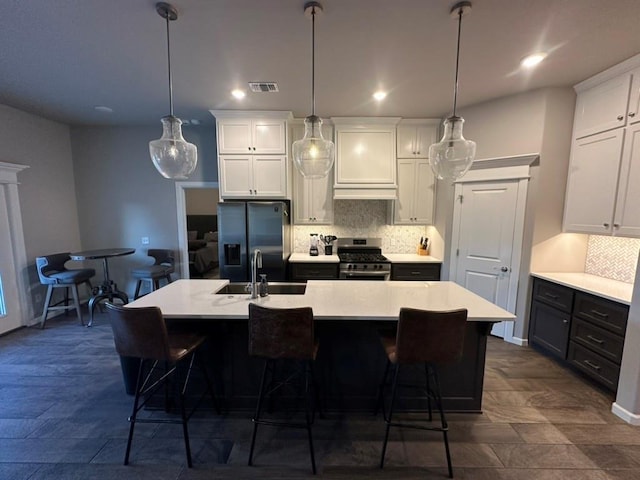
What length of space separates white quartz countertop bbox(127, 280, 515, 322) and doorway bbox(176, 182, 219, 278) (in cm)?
209

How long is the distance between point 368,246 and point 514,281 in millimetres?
1900

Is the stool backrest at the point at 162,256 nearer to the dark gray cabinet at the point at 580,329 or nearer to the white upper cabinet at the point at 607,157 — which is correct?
the dark gray cabinet at the point at 580,329

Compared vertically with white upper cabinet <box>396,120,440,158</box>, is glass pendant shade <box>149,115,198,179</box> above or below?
below

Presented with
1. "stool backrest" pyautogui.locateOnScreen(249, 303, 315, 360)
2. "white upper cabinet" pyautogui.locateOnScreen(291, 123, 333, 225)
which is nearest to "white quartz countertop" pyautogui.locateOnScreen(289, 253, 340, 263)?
"white upper cabinet" pyautogui.locateOnScreen(291, 123, 333, 225)

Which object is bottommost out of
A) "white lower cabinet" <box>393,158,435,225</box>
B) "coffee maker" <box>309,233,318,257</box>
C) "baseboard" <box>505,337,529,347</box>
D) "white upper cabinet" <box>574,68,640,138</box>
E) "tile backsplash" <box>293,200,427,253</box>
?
"baseboard" <box>505,337,529,347</box>

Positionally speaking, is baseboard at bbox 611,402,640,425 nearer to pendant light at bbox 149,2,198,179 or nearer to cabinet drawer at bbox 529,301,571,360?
cabinet drawer at bbox 529,301,571,360

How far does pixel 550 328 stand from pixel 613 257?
946 mm

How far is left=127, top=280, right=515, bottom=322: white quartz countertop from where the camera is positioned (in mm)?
1843

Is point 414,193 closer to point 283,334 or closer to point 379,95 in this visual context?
point 379,95

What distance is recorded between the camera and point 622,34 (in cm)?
202

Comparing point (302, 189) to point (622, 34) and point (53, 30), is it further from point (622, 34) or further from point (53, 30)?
point (622, 34)

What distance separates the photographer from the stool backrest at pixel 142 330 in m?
1.66

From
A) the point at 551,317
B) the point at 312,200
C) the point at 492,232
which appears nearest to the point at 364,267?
the point at 312,200

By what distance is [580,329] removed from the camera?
2.62 metres
